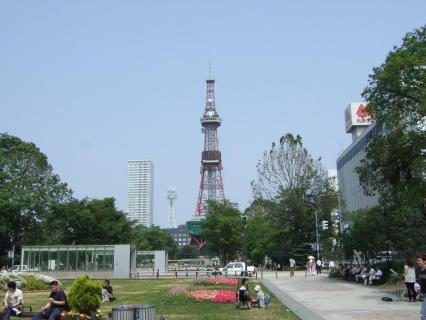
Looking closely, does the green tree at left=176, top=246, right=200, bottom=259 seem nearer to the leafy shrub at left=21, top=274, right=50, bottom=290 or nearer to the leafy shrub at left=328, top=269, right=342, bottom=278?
the leafy shrub at left=328, top=269, right=342, bottom=278

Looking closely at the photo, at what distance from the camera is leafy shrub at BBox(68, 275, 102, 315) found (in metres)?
13.0

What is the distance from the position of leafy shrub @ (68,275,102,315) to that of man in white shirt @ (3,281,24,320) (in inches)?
53.4

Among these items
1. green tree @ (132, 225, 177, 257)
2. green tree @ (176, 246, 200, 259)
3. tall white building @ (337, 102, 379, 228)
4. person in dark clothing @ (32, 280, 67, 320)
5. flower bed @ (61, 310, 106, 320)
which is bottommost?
green tree @ (176, 246, 200, 259)

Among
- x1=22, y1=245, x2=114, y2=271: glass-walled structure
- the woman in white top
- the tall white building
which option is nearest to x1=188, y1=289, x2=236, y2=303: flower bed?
the woman in white top

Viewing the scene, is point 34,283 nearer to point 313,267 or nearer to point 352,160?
point 313,267

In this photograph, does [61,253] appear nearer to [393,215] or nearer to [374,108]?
[393,215]

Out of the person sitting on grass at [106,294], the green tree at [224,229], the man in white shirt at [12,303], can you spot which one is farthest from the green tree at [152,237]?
the man in white shirt at [12,303]

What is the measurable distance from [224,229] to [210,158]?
7449 cm

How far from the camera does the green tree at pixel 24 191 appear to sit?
51.3 metres

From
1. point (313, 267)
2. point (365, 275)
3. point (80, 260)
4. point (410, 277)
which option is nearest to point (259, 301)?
point (410, 277)

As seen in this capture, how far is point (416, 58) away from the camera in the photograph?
70.3 feet

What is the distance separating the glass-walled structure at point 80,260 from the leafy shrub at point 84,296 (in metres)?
35.5

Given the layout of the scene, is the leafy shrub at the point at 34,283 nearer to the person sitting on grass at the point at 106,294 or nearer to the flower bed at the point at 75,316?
the person sitting on grass at the point at 106,294

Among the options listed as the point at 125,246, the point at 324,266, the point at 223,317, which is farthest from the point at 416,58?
the point at 324,266
